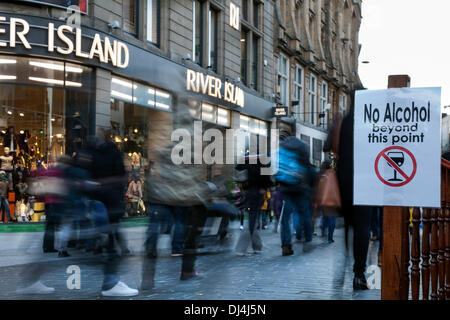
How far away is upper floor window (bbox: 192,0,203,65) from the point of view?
21164 millimetres

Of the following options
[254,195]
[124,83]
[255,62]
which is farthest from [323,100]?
[254,195]

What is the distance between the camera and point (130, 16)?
689 inches

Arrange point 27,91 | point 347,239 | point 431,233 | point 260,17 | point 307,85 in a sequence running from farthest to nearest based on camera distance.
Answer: point 307,85 < point 260,17 < point 27,91 < point 347,239 < point 431,233

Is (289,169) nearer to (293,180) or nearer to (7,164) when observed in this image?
(293,180)

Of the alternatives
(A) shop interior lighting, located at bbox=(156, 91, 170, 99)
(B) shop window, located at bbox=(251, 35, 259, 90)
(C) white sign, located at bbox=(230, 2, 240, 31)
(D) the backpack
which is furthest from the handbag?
(B) shop window, located at bbox=(251, 35, 259, 90)

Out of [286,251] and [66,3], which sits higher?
[66,3]

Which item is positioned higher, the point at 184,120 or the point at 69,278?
the point at 184,120

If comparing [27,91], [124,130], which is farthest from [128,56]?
[27,91]

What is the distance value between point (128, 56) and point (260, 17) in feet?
41.1

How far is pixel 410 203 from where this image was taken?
3342 mm

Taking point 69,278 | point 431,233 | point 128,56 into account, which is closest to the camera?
point 431,233

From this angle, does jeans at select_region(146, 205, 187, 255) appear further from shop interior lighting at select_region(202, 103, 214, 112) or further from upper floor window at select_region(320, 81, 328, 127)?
upper floor window at select_region(320, 81, 328, 127)

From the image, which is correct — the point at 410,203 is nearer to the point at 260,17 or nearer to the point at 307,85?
the point at 260,17

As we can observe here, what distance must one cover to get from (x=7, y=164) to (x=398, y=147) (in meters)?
13.4
